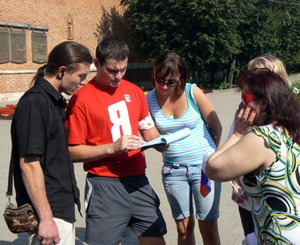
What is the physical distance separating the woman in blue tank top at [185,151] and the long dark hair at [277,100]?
3.92ft

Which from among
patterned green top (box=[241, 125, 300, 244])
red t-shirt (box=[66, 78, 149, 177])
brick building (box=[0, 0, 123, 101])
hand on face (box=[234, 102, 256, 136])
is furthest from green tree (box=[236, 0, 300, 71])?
patterned green top (box=[241, 125, 300, 244])

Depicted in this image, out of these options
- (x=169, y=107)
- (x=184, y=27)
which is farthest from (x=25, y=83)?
(x=169, y=107)

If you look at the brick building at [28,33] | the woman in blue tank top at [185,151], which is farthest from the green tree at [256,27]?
the woman in blue tank top at [185,151]

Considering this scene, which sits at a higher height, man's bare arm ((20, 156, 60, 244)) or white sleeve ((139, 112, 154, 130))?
white sleeve ((139, 112, 154, 130))

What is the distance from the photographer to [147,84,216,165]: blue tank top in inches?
128

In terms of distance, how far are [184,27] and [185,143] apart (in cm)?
2299

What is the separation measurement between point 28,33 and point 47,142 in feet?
64.3

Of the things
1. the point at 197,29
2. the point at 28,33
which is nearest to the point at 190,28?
the point at 197,29

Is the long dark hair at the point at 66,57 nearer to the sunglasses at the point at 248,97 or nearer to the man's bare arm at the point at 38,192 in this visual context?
the man's bare arm at the point at 38,192

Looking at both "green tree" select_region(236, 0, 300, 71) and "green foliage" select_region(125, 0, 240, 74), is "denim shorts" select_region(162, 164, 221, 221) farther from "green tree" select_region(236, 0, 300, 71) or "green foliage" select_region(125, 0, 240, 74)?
"green tree" select_region(236, 0, 300, 71)

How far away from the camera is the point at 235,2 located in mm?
26516

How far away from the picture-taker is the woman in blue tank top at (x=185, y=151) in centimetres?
323

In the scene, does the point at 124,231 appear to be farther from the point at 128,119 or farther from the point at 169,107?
the point at 169,107

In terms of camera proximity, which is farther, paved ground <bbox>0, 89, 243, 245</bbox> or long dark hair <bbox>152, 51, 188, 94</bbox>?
paved ground <bbox>0, 89, 243, 245</bbox>
